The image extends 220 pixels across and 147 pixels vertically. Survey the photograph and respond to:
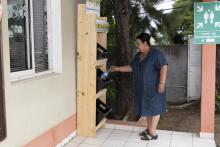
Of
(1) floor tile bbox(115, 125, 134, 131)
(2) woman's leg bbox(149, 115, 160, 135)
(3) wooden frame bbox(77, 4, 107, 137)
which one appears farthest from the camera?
(1) floor tile bbox(115, 125, 134, 131)

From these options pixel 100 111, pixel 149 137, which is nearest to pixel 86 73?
pixel 100 111

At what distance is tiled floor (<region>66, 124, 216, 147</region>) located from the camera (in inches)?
146

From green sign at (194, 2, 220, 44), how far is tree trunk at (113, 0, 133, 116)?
5.85ft

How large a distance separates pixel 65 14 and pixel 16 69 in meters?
1.02

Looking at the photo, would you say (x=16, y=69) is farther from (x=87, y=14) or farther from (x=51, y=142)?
(x=87, y=14)

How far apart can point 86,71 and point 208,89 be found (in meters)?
1.54

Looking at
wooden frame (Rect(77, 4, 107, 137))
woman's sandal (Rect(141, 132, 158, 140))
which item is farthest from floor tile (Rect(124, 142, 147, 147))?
wooden frame (Rect(77, 4, 107, 137))

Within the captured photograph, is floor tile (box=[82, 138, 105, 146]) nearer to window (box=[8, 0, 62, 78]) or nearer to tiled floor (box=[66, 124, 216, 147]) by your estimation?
tiled floor (box=[66, 124, 216, 147])

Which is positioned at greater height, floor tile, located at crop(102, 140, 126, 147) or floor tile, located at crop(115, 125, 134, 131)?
floor tile, located at crop(115, 125, 134, 131)

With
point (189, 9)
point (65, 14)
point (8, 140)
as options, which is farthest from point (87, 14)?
point (189, 9)

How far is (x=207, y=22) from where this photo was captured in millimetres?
3711

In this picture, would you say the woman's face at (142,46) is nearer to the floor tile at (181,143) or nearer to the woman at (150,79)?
the woman at (150,79)

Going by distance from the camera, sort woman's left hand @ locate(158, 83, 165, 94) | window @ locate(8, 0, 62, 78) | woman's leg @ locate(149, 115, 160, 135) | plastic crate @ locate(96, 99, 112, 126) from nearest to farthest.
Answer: window @ locate(8, 0, 62, 78) < woman's left hand @ locate(158, 83, 165, 94) < woman's leg @ locate(149, 115, 160, 135) < plastic crate @ locate(96, 99, 112, 126)

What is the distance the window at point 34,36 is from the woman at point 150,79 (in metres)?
1.01
